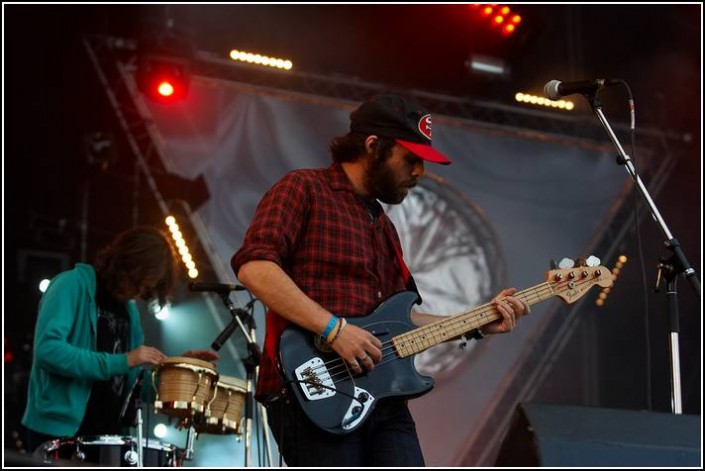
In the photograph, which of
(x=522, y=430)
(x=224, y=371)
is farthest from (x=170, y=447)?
(x=224, y=371)

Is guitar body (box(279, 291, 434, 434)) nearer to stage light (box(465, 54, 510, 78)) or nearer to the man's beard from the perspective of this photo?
the man's beard

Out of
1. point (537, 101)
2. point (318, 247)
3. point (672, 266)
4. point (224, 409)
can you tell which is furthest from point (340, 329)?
point (537, 101)

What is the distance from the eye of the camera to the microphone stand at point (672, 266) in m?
3.61

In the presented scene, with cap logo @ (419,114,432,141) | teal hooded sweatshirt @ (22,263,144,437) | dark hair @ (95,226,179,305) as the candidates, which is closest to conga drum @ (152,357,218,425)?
teal hooded sweatshirt @ (22,263,144,437)

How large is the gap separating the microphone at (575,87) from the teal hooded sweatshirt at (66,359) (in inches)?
84.5

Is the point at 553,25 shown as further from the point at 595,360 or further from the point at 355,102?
the point at 595,360

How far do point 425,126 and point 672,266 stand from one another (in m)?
1.22

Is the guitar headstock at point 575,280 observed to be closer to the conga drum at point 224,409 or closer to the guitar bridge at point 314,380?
the guitar bridge at point 314,380

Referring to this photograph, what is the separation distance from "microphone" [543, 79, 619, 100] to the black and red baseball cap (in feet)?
2.67

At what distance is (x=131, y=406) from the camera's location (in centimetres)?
431

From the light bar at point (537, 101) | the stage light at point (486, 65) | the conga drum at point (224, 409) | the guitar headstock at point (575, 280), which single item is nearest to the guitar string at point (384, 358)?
the guitar headstock at point (575, 280)

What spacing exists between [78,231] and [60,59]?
1.34m

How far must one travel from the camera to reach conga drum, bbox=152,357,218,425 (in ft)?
13.2

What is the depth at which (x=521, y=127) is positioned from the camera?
26.2ft
